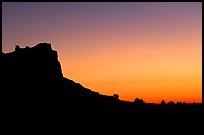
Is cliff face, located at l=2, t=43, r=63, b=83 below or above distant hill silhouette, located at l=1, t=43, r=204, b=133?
above

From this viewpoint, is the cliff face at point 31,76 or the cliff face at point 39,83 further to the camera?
the cliff face at point 39,83

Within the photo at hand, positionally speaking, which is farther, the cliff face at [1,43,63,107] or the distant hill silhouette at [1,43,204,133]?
the cliff face at [1,43,63,107]

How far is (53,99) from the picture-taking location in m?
89.1

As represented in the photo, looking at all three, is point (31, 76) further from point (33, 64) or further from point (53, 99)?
point (53, 99)

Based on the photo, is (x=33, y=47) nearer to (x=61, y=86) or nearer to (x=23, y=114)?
(x=61, y=86)

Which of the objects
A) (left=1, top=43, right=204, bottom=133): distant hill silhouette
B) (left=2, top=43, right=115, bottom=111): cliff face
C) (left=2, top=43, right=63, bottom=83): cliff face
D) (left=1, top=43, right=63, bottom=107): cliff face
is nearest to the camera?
(left=1, top=43, right=204, bottom=133): distant hill silhouette

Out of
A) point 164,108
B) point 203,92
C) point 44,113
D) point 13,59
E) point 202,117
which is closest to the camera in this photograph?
point 203,92

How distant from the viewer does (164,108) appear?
4788 inches

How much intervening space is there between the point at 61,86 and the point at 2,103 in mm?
27768

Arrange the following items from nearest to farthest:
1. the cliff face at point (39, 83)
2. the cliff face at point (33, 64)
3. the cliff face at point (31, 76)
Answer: the cliff face at point (31, 76), the cliff face at point (39, 83), the cliff face at point (33, 64)

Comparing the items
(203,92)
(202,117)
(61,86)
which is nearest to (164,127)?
(202,117)

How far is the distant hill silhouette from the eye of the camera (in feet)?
260

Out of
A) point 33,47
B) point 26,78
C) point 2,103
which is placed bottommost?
point 2,103

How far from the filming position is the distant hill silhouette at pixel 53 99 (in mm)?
79312
